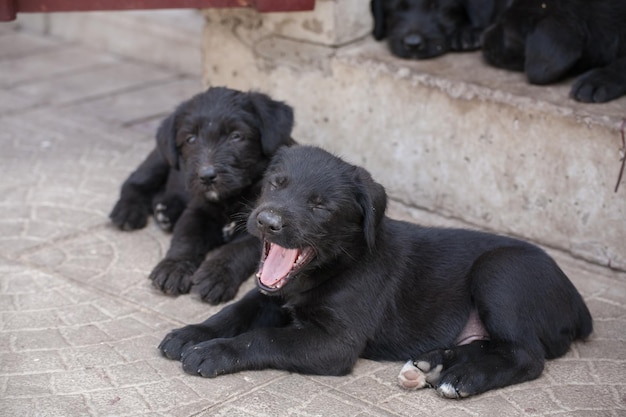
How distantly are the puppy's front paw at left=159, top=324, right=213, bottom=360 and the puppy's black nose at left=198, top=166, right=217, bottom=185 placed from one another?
0.98 m

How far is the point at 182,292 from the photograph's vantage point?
4902mm

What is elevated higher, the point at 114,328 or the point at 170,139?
the point at 170,139

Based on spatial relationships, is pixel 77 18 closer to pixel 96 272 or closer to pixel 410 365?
pixel 96 272


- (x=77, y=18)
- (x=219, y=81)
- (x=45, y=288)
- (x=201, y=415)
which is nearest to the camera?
(x=201, y=415)

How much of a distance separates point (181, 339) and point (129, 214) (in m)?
1.61

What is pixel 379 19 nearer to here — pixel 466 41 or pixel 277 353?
pixel 466 41

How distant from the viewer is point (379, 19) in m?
6.29

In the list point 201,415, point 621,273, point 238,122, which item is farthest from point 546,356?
point 238,122

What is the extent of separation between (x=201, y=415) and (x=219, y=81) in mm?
3435

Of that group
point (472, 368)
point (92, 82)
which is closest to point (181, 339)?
point (472, 368)

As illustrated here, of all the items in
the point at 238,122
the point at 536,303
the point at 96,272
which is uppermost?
the point at 238,122

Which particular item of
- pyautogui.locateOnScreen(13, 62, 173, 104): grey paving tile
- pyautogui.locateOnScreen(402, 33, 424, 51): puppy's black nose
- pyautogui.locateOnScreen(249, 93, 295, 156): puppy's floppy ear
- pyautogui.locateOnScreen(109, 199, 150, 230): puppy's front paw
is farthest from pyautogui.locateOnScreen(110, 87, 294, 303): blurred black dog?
pyautogui.locateOnScreen(13, 62, 173, 104): grey paving tile

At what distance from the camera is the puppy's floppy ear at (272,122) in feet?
16.9

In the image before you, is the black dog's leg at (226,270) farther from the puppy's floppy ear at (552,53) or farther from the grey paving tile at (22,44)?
the grey paving tile at (22,44)
